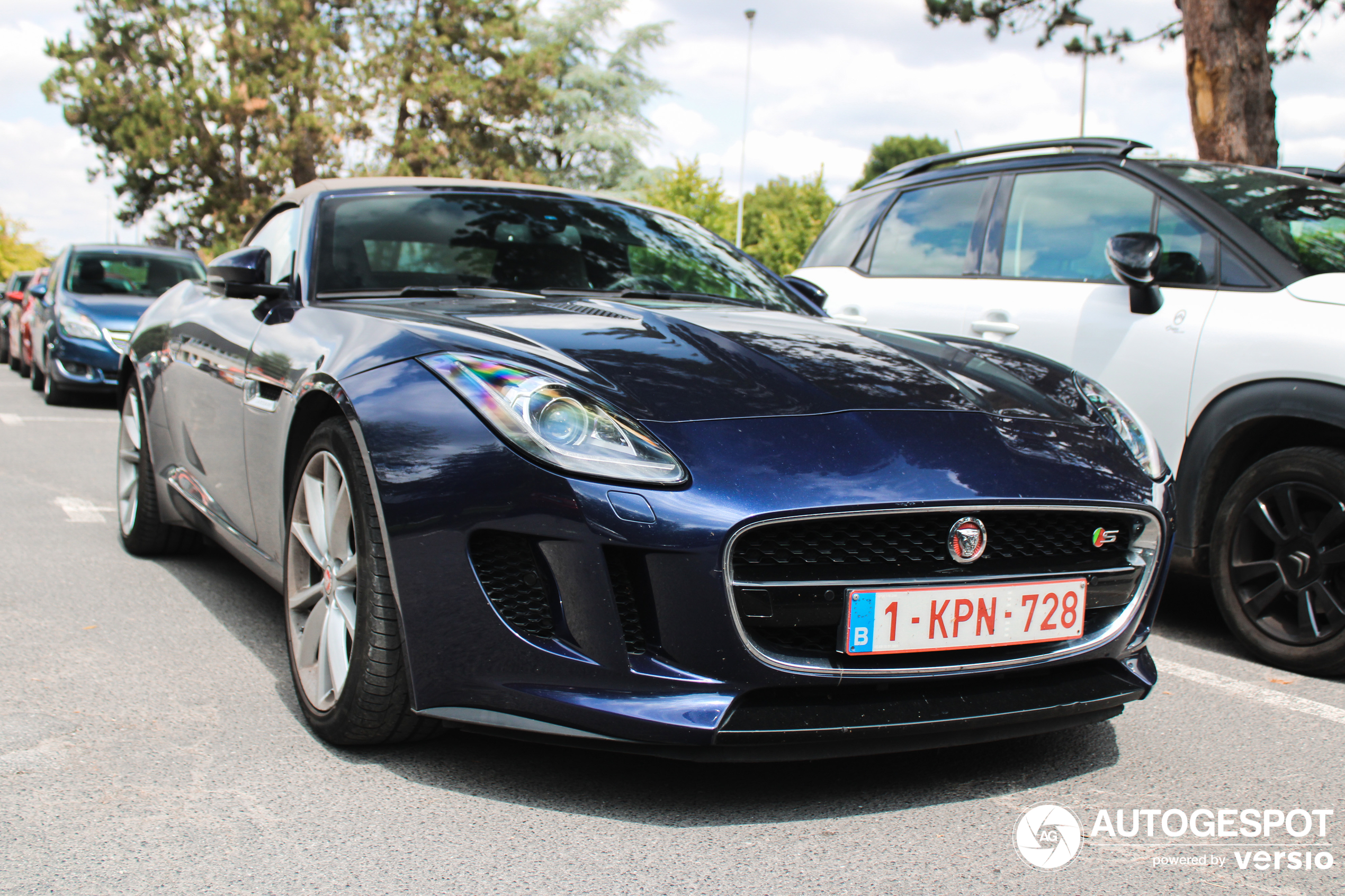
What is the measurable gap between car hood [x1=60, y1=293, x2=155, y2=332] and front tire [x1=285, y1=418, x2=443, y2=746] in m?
9.67

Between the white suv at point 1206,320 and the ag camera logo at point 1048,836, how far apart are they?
1368 millimetres

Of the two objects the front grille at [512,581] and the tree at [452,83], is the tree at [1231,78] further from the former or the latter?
the tree at [452,83]

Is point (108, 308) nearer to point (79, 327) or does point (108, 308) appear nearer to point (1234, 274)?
point (79, 327)

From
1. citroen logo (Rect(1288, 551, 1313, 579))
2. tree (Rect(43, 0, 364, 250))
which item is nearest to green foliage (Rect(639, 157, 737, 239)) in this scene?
tree (Rect(43, 0, 364, 250))

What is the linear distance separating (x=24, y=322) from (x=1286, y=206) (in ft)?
47.8

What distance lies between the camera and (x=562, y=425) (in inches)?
90.4

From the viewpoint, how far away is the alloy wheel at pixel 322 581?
8.61ft

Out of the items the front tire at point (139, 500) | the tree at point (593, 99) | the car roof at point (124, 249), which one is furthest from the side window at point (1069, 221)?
Result: the tree at point (593, 99)

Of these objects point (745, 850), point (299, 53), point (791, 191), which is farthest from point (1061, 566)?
point (791, 191)

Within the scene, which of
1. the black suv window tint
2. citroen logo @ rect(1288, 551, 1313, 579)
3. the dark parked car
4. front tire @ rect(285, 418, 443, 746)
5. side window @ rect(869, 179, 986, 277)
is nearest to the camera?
front tire @ rect(285, 418, 443, 746)

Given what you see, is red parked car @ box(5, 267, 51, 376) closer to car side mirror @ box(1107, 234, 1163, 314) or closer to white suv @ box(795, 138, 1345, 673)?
white suv @ box(795, 138, 1345, 673)

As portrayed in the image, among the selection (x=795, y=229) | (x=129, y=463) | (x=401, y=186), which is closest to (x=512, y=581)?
(x=401, y=186)

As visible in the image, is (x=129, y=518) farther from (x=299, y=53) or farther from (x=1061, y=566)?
(x=299, y=53)

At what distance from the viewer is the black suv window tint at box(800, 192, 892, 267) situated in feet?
19.1
